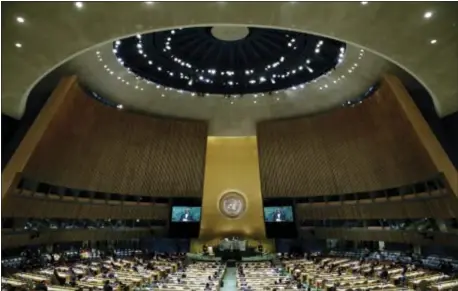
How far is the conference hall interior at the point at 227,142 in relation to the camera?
13.2m

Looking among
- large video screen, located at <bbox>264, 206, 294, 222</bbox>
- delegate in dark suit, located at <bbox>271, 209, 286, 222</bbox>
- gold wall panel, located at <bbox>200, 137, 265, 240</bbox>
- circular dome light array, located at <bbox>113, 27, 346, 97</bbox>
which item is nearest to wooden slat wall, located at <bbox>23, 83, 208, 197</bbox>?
circular dome light array, located at <bbox>113, 27, 346, 97</bbox>

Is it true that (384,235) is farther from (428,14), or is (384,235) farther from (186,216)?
(428,14)

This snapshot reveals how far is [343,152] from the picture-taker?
26188 mm

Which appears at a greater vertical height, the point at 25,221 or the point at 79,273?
the point at 25,221

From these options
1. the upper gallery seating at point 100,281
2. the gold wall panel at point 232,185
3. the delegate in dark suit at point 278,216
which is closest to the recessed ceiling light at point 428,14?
the upper gallery seating at point 100,281

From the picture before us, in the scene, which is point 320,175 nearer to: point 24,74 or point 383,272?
point 383,272

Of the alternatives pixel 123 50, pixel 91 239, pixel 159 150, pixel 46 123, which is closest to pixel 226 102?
pixel 159 150

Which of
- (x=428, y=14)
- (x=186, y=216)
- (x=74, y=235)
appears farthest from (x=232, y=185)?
(x=428, y=14)

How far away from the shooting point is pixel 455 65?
1504 centimetres

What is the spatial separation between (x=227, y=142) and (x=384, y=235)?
16170 millimetres

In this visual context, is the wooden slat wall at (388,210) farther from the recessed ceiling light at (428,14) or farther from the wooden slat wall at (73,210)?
the wooden slat wall at (73,210)

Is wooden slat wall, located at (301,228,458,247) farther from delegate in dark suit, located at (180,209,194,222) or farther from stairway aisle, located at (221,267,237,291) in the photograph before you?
delegate in dark suit, located at (180,209,194,222)

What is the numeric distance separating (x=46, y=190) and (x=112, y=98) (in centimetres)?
694

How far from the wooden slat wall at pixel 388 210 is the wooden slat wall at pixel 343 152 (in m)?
1.21
